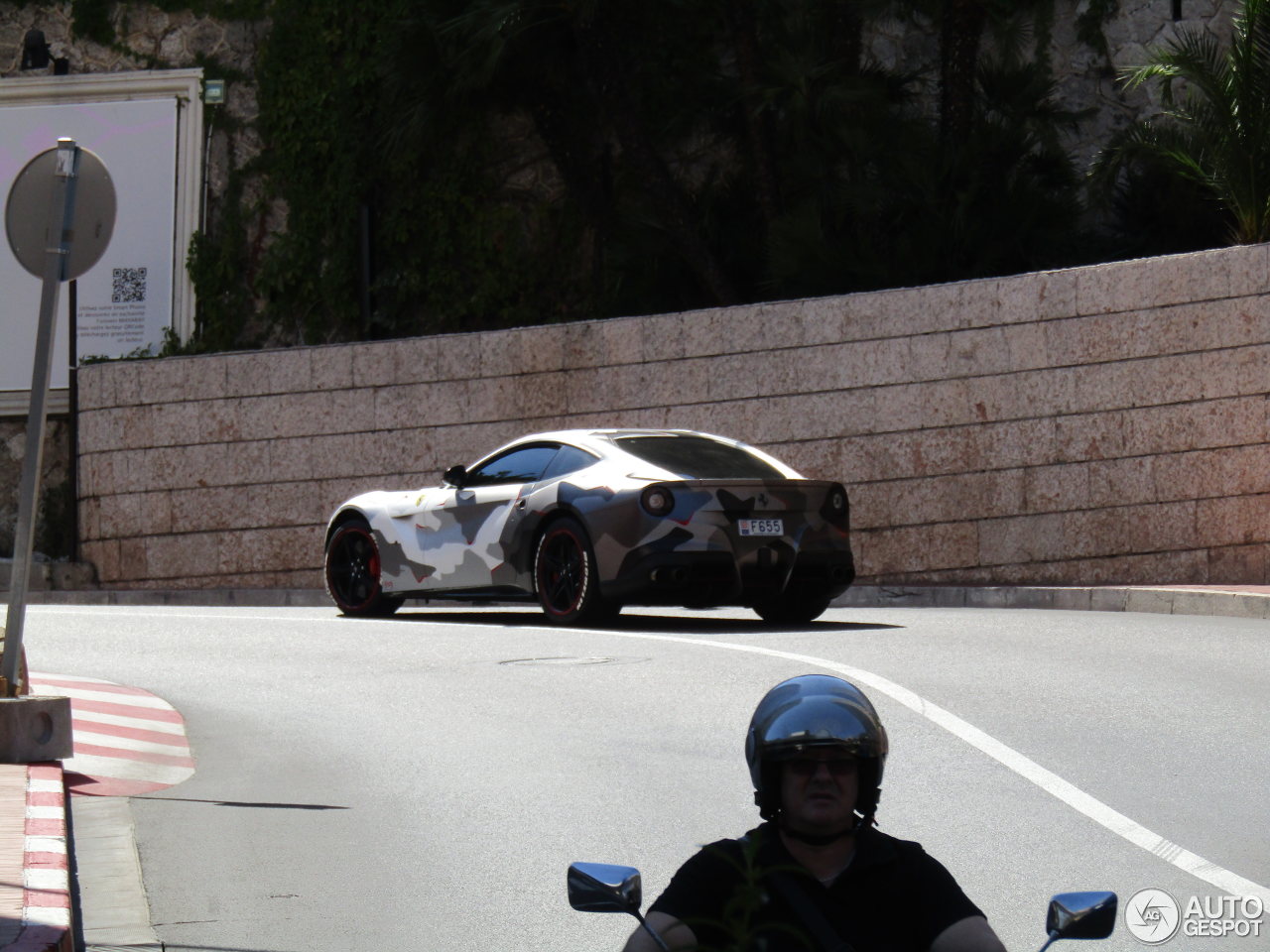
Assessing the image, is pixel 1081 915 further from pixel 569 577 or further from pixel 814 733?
pixel 569 577

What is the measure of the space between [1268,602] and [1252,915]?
1035 cm

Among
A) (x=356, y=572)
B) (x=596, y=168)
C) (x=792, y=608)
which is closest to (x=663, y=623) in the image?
(x=792, y=608)

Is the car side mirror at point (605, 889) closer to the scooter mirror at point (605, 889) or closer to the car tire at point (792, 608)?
the scooter mirror at point (605, 889)

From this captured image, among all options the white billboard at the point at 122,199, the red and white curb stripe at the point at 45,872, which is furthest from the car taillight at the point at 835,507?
the white billboard at the point at 122,199

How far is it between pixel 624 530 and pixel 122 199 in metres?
16.1

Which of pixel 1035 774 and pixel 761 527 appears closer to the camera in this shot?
pixel 1035 774

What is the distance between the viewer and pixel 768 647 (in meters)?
12.6

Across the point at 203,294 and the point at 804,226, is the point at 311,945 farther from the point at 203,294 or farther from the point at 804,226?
the point at 203,294

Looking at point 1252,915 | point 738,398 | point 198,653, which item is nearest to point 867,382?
point 738,398

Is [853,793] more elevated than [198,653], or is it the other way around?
[853,793]

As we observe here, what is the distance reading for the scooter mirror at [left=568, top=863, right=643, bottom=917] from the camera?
9.40 feet

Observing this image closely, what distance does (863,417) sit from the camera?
808 inches

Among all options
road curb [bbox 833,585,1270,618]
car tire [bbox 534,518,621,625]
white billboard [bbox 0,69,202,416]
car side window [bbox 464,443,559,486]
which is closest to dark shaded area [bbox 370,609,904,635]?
car tire [bbox 534,518,621,625]

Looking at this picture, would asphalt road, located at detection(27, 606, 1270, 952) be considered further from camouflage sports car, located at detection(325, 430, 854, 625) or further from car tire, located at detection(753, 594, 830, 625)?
car tire, located at detection(753, 594, 830, 625)
